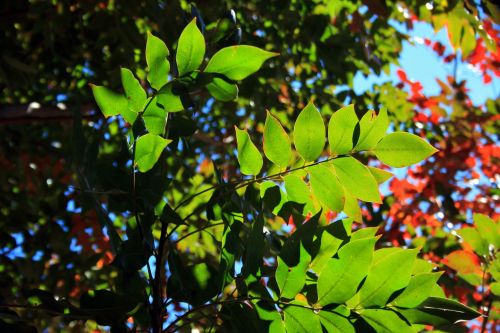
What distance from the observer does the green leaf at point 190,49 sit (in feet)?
3.05

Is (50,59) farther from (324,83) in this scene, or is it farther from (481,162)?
(481,162)

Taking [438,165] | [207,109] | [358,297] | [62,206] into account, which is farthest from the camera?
[438,165]

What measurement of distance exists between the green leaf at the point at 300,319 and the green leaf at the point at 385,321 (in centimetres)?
8

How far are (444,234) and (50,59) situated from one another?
2151 millimetres

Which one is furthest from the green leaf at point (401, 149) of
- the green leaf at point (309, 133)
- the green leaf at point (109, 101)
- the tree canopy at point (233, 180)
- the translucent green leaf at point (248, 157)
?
the green leaf at point (109, 101)

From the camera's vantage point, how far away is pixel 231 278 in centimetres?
98

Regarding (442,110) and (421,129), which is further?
(442,110)

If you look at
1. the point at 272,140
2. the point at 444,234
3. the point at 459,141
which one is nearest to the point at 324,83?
the point at 444,234

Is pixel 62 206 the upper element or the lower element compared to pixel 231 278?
upper

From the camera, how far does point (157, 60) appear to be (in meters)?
0.95

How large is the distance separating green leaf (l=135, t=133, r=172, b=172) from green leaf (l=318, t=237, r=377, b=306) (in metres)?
0.36

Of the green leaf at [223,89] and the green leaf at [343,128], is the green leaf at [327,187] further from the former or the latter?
the green leaf at [223,89]

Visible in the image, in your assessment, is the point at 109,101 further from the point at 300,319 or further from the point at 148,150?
the point at 300,319

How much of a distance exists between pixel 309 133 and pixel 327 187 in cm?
11
